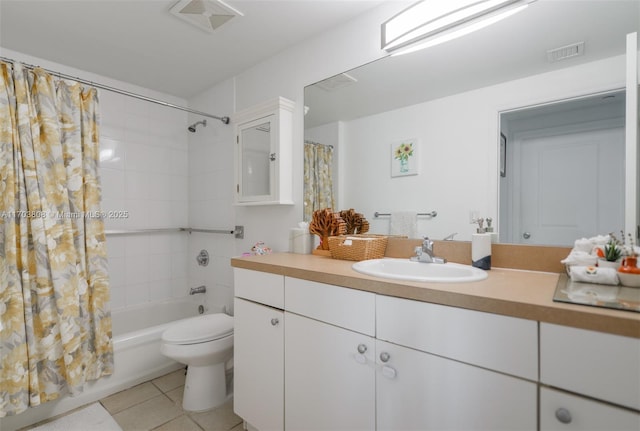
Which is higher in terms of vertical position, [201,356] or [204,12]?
[204,12]

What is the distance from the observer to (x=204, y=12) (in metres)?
1.67

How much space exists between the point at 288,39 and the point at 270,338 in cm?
173

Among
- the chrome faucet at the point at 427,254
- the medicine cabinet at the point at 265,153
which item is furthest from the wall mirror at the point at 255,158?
the chrome faucet at the point at 427,254

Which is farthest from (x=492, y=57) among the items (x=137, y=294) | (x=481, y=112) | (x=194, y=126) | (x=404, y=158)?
(x=137, y=294)

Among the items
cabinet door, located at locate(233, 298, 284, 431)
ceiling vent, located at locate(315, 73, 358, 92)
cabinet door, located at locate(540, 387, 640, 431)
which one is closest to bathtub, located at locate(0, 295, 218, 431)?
cabinet door, located at locate(233, 298, 284, 431)

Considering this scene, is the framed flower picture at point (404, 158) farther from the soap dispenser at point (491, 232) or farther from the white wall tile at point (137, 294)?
the white wall tile at point (137, 294)

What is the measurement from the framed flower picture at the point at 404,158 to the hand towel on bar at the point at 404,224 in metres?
0.20

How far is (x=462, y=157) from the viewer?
1396 mm

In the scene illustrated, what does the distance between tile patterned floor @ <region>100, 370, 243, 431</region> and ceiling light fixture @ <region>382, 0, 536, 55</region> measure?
2.12m

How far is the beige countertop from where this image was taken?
689mm

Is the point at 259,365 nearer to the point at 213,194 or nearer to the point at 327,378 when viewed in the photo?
the point at 327,378

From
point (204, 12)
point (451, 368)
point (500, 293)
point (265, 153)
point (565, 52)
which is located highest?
point (204, 12)

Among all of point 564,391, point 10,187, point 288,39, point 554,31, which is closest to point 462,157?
point 554,31

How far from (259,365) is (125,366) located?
1137 mm
